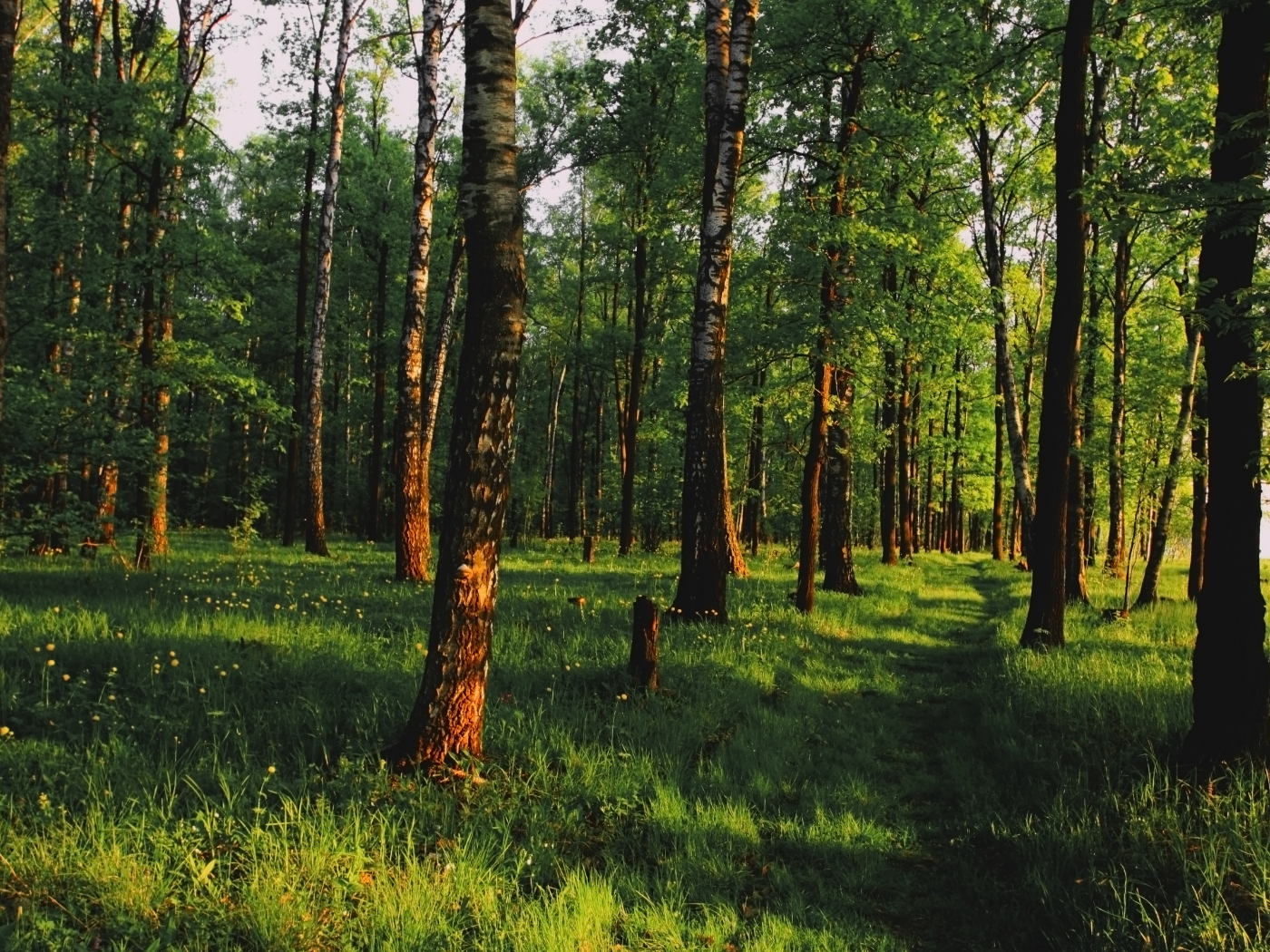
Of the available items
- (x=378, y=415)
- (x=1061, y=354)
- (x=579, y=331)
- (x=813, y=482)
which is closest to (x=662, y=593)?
(x=813, y=482)

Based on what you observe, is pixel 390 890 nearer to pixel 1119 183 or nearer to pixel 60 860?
pixel 60 860

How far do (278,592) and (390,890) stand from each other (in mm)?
8273

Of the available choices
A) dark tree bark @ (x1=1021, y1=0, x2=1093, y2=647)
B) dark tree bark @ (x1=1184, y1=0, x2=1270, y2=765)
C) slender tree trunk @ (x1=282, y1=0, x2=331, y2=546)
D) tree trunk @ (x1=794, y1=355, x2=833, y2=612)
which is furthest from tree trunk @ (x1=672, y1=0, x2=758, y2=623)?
slender tree trunk @ (x1=282, y1=0, x2=331, y2=546)

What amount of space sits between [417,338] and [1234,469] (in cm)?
1266

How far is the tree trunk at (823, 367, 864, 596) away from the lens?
1546 cm

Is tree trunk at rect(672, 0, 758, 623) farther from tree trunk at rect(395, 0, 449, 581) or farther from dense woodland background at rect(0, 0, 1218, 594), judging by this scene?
tree trunk at rect(395, 0, 449, 581)

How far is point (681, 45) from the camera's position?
57.9ft

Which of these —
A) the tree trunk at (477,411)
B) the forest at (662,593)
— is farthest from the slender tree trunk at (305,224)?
the tree trunk at (477,411)

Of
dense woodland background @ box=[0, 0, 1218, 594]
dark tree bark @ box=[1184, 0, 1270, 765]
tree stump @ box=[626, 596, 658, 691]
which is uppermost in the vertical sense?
dense woodland background @ box=[0, 0, 1218, 594]

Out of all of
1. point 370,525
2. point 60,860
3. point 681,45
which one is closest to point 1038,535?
point 60,860

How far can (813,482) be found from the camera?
459 inches

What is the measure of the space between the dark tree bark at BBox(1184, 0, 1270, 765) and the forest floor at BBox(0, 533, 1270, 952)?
0.52m

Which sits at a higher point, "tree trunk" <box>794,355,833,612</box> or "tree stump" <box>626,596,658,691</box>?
"tree trunk" <box>794,355,833,612</box>

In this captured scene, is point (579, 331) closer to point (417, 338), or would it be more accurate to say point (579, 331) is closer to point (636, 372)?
point (636, 372)
